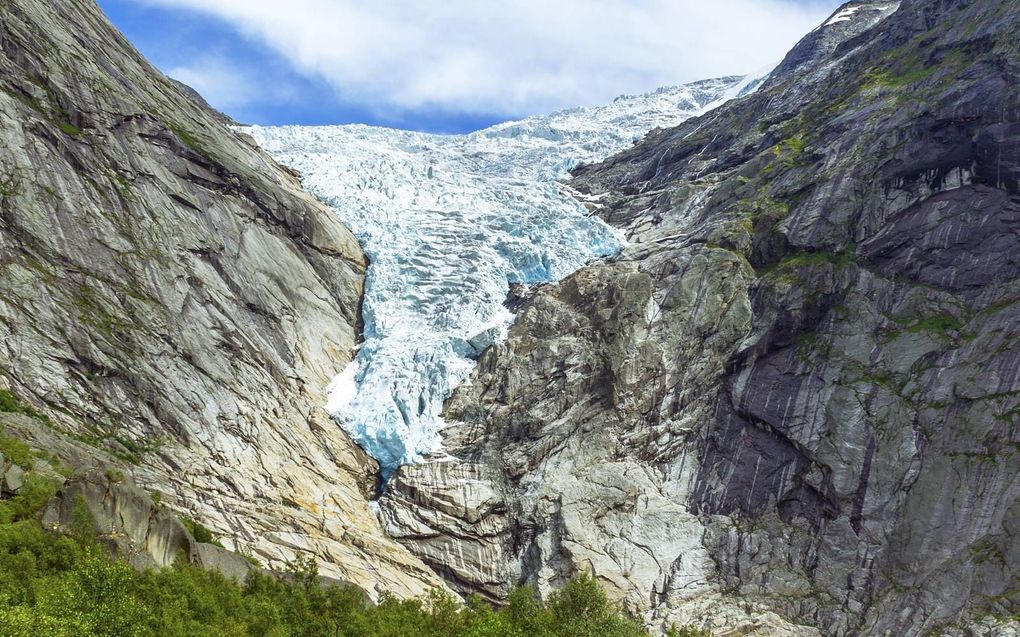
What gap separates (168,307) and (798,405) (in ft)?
132

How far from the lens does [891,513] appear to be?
4762 cm

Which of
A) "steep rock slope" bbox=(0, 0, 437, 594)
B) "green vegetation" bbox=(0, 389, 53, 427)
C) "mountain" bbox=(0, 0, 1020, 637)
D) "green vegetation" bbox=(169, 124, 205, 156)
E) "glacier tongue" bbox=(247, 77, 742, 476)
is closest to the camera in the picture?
"green vegetation" bbox=(0, 389, 53, 427)

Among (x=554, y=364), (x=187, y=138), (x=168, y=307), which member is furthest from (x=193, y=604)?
(x=187, y=138)

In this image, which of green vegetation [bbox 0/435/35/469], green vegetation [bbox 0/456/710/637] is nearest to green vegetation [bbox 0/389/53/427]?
green vegetation [bbox 0/435/35/469]

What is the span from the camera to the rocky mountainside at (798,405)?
46219 mm

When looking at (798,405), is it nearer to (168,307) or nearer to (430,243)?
(430,243)

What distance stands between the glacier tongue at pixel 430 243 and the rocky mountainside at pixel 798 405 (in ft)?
10.5

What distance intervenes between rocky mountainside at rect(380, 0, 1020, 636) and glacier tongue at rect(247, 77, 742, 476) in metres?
3.20

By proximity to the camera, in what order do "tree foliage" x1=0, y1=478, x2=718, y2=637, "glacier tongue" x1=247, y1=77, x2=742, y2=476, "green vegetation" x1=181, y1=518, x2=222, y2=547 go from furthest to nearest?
"glacier tongue" x1=247, y1=77, x2=742, y2=476 → "green vegetation" x1=181, y1=518, x2=222, y2=547 → "tree foliage" x1=0, y1=478, x2=718, y2=637

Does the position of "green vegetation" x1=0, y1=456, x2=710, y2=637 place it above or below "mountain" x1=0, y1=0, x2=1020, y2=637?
below

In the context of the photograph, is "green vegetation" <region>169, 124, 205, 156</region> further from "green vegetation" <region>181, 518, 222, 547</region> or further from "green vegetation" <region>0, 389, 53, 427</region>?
"green vegetation" <region>181, 518, 222, 547</region>

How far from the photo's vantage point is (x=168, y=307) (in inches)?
2052

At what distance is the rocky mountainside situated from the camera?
152 feet

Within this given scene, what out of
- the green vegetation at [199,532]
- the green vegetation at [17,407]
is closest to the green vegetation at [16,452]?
the green vegetation at [17,407]
